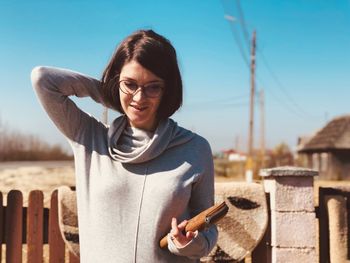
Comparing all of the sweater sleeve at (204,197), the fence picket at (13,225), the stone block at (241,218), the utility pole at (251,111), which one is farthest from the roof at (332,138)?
the sweater sleeve at (204,197)

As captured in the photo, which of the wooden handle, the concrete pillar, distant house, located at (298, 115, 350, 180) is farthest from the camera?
distant house, located at (298, 115, 350, 180)

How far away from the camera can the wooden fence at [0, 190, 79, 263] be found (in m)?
3.01

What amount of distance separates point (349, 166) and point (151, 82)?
26.2 meters

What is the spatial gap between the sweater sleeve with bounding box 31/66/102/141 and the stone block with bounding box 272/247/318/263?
1.93m

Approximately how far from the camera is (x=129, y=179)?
5.22 feet

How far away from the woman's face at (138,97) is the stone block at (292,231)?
5.92ft

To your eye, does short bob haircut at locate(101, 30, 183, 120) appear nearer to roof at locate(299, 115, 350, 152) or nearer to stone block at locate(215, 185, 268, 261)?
stone block at locate(215, 185, 268, 261)

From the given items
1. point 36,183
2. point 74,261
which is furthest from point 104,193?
point 36,183

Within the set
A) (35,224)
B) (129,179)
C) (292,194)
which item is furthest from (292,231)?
(129,179)

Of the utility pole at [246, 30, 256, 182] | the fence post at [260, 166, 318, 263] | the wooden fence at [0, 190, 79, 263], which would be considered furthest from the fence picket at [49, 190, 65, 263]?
the utility pole at [246, 30, 256, 182]

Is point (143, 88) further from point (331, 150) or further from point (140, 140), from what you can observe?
point (331, 150)

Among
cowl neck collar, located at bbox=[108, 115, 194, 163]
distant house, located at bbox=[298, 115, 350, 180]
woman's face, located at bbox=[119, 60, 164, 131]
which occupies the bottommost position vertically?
distant house, located at bbox=[298, 115, 350, 180]

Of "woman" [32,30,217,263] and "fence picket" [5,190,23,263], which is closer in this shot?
"woman" [32,30,217,263]

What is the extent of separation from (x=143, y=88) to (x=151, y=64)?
0.29 feet
